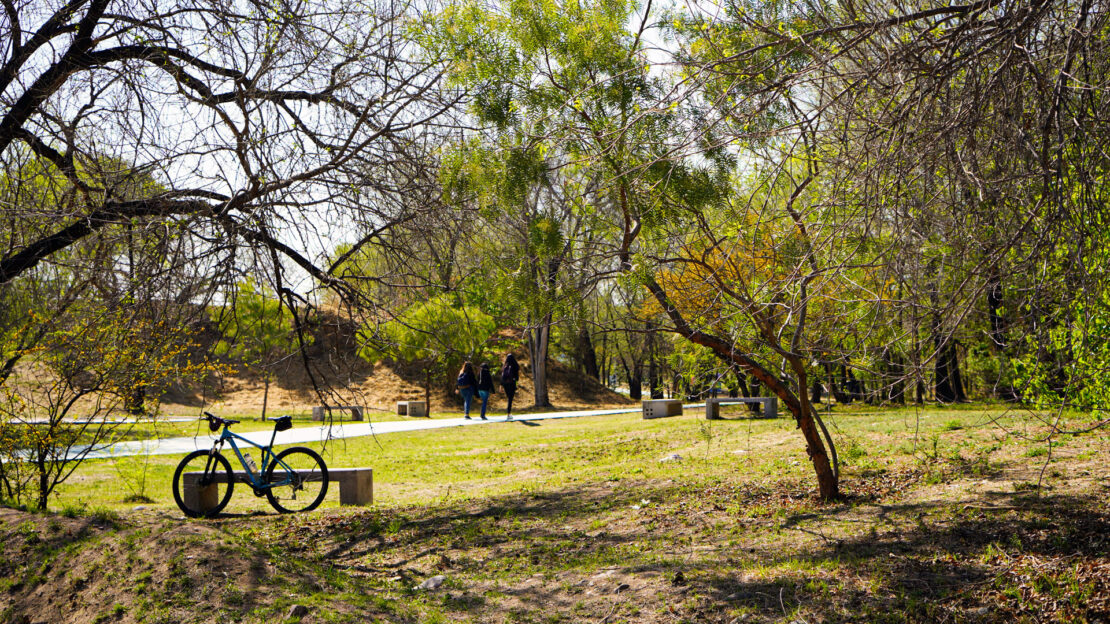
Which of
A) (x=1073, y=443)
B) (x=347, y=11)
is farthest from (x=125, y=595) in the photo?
(x=1073, y=443)

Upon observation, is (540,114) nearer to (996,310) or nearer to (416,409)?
(996,310)

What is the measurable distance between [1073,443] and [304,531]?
7.88 meters

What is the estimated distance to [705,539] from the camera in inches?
263

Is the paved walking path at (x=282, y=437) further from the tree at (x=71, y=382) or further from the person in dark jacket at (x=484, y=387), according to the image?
the tree at (x=71, y=382)

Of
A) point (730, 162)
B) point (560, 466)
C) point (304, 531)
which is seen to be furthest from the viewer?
point (560, 466)

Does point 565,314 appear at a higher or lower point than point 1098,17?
lower

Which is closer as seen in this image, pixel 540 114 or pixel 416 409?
pixel 540 114

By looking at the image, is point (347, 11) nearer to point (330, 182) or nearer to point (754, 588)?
point (330, 182)

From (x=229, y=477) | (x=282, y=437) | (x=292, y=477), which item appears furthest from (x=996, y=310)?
(x=282, y=437)

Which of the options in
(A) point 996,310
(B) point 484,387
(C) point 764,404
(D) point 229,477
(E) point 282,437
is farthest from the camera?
(B) point 484,387

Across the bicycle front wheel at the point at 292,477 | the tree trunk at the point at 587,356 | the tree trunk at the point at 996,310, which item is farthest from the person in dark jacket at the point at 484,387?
the tree trunk at the point at 587,356

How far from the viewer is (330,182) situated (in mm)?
7145

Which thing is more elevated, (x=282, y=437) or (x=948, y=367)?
(x=948, y=367)

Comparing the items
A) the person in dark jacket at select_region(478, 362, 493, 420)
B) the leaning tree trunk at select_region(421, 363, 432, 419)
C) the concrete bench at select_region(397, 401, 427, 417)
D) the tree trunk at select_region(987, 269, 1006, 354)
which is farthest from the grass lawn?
the leaning tree trunk at select_region(421, 363, 432, 419)
